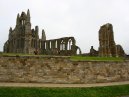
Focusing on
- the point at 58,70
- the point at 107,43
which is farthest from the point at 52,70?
the point at 107,43

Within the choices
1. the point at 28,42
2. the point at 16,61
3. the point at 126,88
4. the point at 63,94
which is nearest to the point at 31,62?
the point at 16,61

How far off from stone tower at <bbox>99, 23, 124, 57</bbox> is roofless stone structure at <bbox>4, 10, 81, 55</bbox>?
45.6 feet

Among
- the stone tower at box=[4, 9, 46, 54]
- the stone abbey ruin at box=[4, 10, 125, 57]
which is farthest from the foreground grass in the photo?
the stone tower at box=[4, 9, 46, 54]

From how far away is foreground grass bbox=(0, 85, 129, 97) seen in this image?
677 inches

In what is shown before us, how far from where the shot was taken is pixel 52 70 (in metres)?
22.8

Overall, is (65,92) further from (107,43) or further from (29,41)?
(29,41)

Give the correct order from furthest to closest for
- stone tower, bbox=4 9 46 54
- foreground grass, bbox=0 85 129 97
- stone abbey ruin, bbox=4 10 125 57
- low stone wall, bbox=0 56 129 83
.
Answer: stone tower, bbox=4 9 46 54 → stone abbey ruin, bbox=4 10 125 57 → low stone wall, bbox=0 56 129 83 → foreground grass, bbox=0 85 129 97

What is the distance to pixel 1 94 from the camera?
16.7 metres

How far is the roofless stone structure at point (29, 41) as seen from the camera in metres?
58.5

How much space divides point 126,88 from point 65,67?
524cm

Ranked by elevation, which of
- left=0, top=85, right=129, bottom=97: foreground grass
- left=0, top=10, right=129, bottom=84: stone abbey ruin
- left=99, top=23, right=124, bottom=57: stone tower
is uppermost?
left=99, top=23, right=124, bottom=57: stone tower

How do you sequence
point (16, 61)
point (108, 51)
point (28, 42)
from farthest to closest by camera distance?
1. point (28, 42)
2. point (108, 51)
3. point (16, 61)

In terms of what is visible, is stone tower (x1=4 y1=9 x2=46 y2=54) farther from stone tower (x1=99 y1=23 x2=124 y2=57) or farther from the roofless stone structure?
stone tower (x1=99 y1=23 x2=124 y2=57)

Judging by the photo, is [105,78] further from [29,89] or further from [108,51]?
[108,51]
